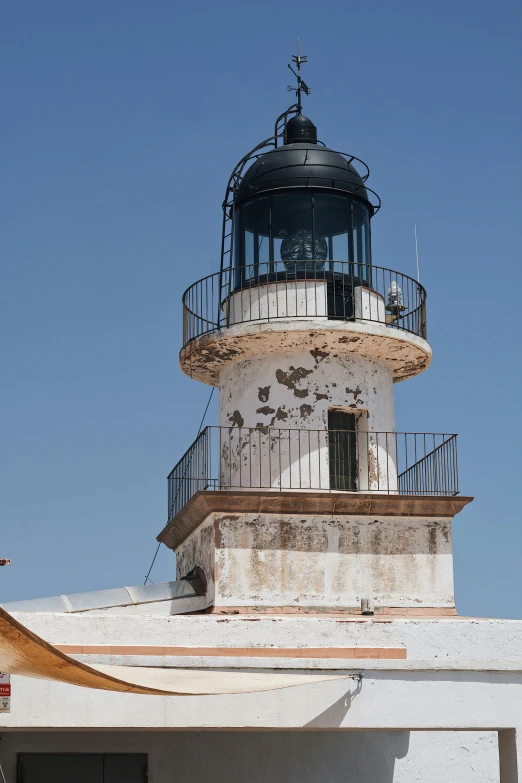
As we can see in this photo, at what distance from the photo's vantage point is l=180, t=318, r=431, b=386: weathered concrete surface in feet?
56.2

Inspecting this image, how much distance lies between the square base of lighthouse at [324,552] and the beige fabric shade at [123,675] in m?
2.19

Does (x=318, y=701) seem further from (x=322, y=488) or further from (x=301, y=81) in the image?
(x=301, y=81)

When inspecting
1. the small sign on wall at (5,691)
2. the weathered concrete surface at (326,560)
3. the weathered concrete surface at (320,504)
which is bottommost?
the small sign on wall at (5,691)

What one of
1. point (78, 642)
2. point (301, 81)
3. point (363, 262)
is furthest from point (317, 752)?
point (301, 81)

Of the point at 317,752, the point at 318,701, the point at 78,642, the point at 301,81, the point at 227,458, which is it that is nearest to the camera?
the point at 318,701

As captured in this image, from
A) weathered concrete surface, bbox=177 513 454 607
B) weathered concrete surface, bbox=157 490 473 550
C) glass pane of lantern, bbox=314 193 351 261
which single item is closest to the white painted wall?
weathered concrete surface, bbox=157 490 473 550

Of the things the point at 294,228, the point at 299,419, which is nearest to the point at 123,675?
the point at 299,419

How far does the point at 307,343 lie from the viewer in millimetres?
17484

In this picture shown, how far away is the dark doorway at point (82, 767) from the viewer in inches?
577

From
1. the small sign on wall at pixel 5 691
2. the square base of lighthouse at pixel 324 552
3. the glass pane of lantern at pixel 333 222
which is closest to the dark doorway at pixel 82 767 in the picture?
the square base of lighthouse at pixel 324 552

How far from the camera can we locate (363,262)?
59.9 ft

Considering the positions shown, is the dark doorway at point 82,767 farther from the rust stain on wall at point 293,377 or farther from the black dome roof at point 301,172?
the black dome roof at point 301,172

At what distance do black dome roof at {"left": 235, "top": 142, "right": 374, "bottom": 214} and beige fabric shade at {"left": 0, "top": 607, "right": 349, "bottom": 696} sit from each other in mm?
7017

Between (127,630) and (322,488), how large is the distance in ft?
12.7
